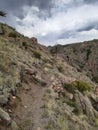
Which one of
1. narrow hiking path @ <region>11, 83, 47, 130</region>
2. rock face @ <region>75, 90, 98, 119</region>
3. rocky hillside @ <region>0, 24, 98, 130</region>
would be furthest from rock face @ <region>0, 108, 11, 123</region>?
rock face @ <region>75, 90, 98, 119</region>

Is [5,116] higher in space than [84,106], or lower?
higher

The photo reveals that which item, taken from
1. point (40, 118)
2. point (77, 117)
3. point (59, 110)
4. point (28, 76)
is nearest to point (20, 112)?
point (40, 118)

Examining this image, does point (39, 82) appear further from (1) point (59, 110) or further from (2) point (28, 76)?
(1) point (59, 110)

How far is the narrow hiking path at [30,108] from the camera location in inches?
789

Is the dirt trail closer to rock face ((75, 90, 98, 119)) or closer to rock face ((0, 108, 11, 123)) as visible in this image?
rock face ((0, 108, 11, 123))

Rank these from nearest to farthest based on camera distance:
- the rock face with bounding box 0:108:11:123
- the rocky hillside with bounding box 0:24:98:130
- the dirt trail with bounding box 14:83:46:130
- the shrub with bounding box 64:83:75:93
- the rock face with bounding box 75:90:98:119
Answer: the rock face with bounding box 0:108:11:123
the dirt trail with bounding box 14:83:46:130
the rocky hillside with bounding box 0:24:98:130
the rock face with bounding box 75:90:98:119
the shrub with bounding box 64:83:75:93

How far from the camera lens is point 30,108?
22.4m

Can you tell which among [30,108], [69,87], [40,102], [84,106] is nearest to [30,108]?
[30,108]

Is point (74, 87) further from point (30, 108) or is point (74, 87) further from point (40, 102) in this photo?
point (30, 108)

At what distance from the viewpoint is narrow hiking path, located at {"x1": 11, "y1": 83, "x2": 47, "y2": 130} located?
65.7 ft

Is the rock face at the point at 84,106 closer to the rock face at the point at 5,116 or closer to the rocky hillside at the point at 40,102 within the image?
the rocky hillside at the point at 40,102

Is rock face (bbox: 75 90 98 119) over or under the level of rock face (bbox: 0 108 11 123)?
under

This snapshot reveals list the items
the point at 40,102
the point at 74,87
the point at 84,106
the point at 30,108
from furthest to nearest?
the point at 74,87
the point at 84,106
the point at 40,102
the point at 30,108

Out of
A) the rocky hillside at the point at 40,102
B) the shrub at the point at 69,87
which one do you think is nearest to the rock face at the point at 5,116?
the rocky hillside at the point at 40,102
